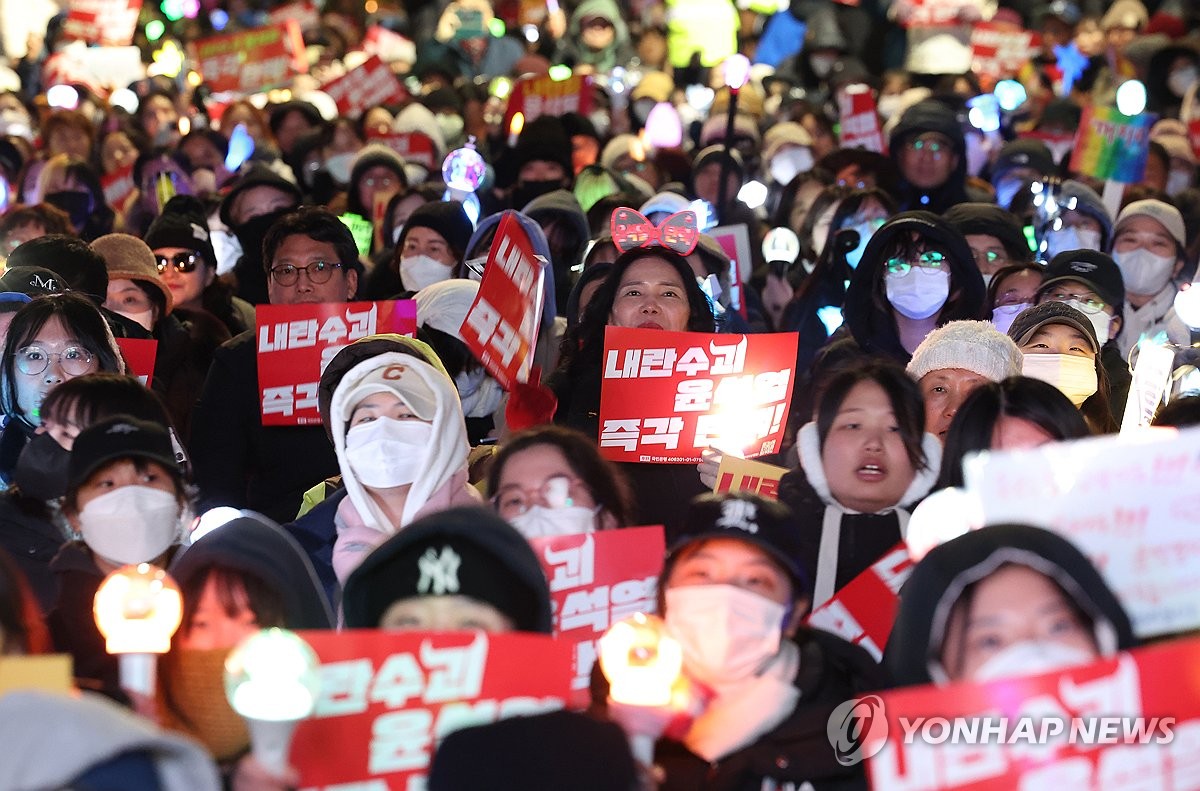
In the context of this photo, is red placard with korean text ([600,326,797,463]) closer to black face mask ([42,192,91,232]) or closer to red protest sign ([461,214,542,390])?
red protest sign ([461,214,542,390])

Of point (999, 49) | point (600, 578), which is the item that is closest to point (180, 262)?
point (600, 578)

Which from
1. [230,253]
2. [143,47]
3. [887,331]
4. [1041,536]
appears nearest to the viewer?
[1041,536]

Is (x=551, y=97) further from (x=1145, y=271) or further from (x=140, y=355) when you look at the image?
(x=140, y=355)

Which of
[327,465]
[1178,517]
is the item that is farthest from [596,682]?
[327,465]

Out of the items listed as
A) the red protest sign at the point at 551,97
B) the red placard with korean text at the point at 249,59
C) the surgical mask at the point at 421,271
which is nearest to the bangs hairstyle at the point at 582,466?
the surgical mask at the point at 421,271

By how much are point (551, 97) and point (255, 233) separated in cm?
406

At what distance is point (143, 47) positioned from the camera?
18672mm

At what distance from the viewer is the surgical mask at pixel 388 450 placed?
15.9 ft

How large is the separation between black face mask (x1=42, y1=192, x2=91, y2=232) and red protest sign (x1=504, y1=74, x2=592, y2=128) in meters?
3.02

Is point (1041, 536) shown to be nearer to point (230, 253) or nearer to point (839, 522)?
point (839, 522)

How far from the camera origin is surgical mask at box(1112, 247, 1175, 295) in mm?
8094

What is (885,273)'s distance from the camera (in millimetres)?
6746

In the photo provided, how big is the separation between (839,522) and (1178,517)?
4.08ft

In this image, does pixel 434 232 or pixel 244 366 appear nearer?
pixel 244 366
